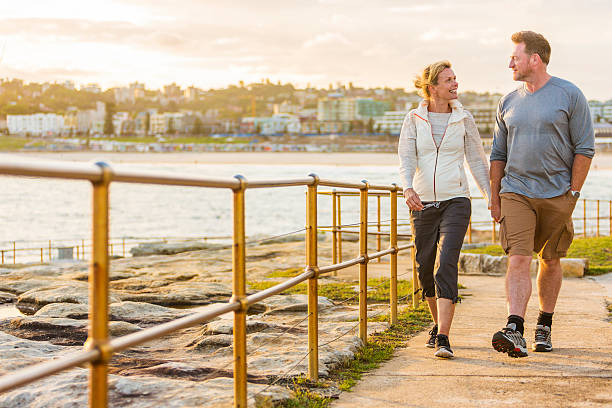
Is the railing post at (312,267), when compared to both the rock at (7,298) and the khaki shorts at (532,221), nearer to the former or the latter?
the khaki shorts at (532,221)

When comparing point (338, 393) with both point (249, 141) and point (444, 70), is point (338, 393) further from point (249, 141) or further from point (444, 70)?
point (249, 141)

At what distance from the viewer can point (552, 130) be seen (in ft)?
16.9

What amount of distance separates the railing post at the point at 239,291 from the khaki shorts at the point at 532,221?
7.79 ft

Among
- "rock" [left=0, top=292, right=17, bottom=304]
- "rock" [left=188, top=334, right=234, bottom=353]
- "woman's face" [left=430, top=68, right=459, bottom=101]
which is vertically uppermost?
"woman's face" [left=430, top=68, right=459, bottom=101]

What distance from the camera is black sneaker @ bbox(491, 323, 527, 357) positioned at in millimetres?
4977

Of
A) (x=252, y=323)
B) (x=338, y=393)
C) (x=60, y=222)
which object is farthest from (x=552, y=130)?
(x=60, y=222)

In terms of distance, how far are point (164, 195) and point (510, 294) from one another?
310 feet

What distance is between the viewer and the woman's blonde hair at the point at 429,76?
546 cm

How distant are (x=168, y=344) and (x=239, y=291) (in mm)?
2742

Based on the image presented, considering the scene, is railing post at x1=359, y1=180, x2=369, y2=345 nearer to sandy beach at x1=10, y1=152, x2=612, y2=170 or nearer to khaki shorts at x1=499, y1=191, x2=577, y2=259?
khaki shorts at x1=499, y1=191, x2=577, y2=259

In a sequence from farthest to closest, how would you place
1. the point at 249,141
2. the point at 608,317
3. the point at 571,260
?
1. the point at 249,141
2. the point at 571,260
3. the point at 608,317

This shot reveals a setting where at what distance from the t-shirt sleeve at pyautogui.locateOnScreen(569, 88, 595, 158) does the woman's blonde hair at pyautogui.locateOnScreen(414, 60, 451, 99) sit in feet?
2.87

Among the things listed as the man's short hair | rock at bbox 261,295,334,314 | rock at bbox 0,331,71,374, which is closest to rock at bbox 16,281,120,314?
rock at bbox 261,295,334,314

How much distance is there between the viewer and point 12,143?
167 meters
